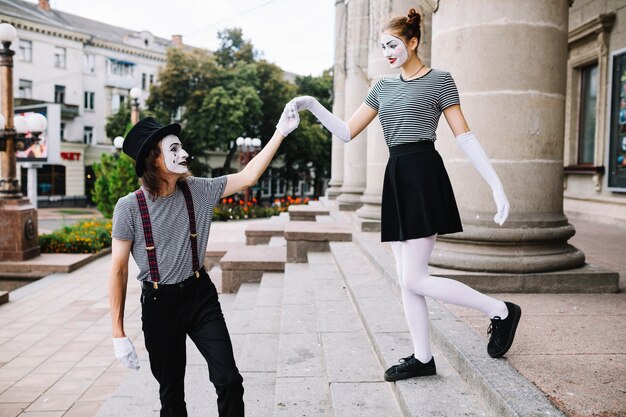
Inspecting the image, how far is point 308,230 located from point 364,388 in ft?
16.9

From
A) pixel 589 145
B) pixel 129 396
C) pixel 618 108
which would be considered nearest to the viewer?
pixel 129 396

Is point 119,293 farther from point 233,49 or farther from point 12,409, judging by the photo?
point 233,49

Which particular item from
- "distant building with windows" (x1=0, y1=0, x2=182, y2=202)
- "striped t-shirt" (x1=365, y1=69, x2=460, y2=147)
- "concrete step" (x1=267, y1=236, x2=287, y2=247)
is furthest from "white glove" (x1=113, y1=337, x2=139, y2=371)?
"distant building with windows" (x1=0, y1=0, x2=182, y2=202)

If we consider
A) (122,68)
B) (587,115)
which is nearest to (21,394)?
(587,115)

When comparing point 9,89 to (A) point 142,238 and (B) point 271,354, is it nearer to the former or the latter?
(B) point 271,354

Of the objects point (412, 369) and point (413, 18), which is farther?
point (412, 369)

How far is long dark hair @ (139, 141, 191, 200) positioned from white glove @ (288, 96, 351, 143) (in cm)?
78

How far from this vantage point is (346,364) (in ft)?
13.4

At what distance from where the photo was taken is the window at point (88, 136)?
46756 millimetres

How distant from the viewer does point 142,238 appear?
2.91 metres

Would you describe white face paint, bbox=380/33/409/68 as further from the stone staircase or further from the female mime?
the stone staircase

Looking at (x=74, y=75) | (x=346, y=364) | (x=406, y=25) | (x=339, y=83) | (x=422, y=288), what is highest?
(x=74, y=75)

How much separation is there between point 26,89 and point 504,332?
45591 millimetres

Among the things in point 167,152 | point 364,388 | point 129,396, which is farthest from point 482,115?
point 129,396
